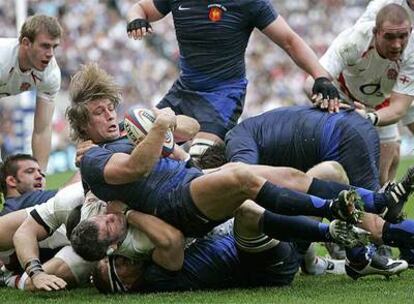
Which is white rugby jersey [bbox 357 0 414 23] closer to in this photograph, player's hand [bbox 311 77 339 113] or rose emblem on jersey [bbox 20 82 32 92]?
player's hand [bbox 311 77 339 113]

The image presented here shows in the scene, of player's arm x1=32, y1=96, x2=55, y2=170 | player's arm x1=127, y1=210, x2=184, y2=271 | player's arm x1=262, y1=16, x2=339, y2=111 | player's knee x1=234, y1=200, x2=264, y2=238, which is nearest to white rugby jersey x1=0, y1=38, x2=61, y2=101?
player's arm x1=32, y1=96, x2=55, y2=170

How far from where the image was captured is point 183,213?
6.96m

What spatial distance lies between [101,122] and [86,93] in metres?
0.22

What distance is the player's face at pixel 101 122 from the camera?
7527 mm

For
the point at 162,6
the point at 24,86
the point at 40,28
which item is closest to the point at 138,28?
the point at 162,6

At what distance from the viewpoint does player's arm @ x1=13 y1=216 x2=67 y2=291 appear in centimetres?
718

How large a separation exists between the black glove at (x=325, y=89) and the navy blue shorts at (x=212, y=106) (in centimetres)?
110

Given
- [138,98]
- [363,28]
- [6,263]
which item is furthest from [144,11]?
[138,98]

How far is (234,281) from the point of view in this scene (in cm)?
747

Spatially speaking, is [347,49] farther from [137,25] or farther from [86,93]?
[86,93]

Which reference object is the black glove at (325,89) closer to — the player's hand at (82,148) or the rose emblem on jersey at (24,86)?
the player's hand at (82,148)

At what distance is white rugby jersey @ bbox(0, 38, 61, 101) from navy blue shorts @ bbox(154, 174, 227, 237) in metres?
3.21

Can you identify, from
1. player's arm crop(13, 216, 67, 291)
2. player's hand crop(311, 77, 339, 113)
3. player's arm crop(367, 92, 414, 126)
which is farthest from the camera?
player's arm crop(367, 92, 414, 126)

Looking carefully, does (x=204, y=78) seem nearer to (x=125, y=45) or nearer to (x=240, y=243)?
(x=240, y=243)
